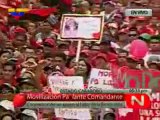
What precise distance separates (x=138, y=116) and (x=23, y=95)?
0.81 metres

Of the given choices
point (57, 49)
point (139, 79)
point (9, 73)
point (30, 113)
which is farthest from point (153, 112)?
point (9, 73)

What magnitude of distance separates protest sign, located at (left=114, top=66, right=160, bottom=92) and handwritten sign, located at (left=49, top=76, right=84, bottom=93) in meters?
0.28

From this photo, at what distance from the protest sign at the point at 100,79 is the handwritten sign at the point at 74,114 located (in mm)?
239

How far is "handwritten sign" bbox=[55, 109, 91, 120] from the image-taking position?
395 centimetres

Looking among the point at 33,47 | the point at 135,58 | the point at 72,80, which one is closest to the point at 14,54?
the point at 33,47

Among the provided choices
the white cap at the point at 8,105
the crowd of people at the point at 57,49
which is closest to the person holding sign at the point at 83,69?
the crowd of people at the point at 57,49

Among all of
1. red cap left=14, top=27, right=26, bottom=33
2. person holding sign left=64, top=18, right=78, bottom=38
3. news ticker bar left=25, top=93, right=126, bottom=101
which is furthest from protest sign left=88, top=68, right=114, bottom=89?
red cap left=14, top=27, right=26, bottom=33

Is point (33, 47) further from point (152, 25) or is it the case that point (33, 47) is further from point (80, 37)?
point (152, 25)

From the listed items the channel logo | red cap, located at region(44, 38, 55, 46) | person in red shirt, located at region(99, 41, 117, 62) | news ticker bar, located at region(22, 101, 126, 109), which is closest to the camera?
news ticker bar, located at region(22, 101, 126, 109)

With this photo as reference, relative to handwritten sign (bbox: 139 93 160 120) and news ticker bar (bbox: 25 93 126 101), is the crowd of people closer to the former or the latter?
news ticker bar (bbox: 25 93 126 101)

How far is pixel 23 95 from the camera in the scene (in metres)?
3.93

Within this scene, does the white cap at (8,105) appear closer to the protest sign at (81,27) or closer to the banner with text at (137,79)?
the banner with text at (137,79)

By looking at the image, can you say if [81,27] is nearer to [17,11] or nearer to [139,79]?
[17,11]

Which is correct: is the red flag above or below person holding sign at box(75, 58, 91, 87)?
above
